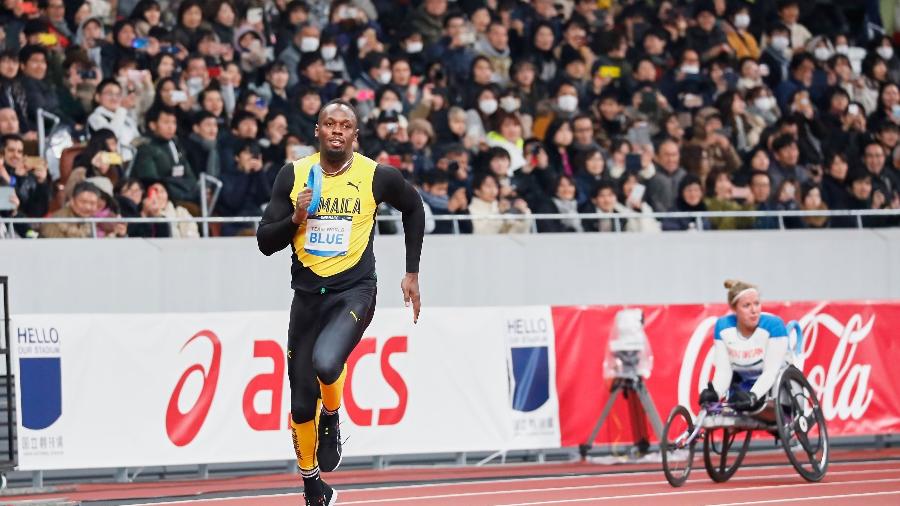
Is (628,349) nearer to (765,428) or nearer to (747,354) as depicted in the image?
(747,354)

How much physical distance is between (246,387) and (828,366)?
19.0ft

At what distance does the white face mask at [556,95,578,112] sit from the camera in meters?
19.8

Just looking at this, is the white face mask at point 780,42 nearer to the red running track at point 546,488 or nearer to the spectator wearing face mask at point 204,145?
Answer: the red running track at point 546,488

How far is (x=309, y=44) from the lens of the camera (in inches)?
738

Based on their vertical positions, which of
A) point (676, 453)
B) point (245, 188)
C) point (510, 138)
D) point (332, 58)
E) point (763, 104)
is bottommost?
point (676, 453)

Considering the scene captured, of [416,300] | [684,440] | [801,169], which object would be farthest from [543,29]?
[416,300]

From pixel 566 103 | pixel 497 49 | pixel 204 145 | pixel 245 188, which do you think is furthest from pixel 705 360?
pixel 497 49

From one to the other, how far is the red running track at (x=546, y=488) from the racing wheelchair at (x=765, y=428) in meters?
0.15

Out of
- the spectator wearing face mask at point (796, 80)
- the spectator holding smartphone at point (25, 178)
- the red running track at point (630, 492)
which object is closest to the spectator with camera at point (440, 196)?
the spectator holding smartphone at point (25, 178)

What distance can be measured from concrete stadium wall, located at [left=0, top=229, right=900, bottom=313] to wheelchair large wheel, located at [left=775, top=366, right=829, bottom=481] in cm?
455

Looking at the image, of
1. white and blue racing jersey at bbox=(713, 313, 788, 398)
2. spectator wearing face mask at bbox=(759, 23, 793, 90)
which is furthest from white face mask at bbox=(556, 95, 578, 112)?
white and blue racing jersey at bbox=(713, 313, 788, 398)

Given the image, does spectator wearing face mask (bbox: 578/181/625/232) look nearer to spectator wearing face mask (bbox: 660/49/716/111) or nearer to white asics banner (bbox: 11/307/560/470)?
white asics banner (bbox: 11/307/560/470)

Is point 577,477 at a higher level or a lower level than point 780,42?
lower

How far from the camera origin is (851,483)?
528 inches
